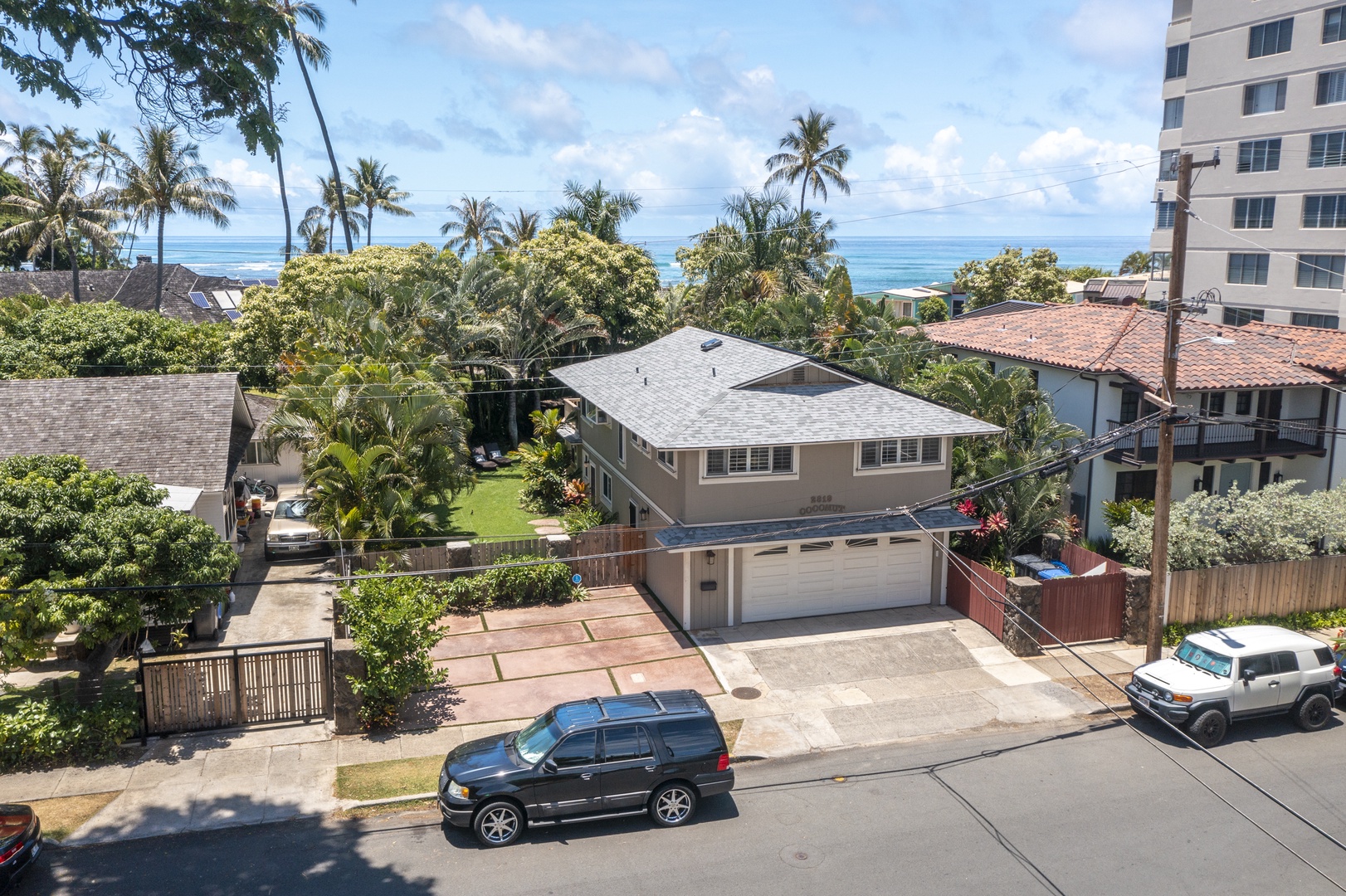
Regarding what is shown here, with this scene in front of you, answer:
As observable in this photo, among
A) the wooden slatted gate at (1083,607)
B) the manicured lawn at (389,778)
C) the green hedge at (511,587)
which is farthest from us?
the green hedge at (511,587)

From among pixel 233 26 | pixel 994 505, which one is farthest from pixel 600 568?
pixel 233 26

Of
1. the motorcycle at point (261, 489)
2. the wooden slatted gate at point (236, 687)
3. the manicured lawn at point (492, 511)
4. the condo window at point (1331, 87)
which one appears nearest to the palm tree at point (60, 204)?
the motorcycle at point (261, 489)

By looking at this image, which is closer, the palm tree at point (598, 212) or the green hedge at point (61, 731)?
the green hedge at point (61, 731)

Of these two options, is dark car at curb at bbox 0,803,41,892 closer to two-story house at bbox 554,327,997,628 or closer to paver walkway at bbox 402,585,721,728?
paver walkway at bbox 402,585,721,728

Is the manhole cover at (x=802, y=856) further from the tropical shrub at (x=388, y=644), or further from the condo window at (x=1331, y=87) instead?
the condo window at (x=1331, y=87)

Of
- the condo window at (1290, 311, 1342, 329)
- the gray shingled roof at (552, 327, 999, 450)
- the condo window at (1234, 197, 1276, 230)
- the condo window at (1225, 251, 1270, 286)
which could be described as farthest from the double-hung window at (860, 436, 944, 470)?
the condo window at (1234, 197, 1276, 230)

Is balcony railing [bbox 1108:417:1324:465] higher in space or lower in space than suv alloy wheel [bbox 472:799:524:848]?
higher
